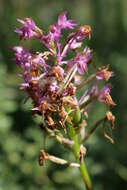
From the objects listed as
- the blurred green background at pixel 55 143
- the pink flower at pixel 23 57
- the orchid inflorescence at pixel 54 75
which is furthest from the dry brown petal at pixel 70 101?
the blurred green background at pixel 55 143

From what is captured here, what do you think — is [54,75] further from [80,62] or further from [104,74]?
[104,74]

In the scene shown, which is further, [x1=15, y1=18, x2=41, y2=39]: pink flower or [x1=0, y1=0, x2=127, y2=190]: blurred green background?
[x1=0, y1=0, x2=127, y2=190]: blurred green background

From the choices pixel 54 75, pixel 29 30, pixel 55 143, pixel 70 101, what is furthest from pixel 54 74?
pixel 55 143

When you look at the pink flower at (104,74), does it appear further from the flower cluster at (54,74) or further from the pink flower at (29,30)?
the pink flower at (29,30)

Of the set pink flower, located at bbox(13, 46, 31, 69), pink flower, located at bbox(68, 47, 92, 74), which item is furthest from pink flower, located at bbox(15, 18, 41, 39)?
pink flower, located at bbox(68, 47, 92, 74)

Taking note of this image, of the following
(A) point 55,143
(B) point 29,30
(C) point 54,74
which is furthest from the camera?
(A) point 55,143

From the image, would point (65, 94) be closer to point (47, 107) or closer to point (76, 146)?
point (47, 107)

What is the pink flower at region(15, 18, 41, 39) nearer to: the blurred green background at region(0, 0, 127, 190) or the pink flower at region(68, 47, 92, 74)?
the pink flower at region(68, 47, 92, 74)

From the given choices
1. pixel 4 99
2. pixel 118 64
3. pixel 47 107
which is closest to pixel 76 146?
pixel 47 107
